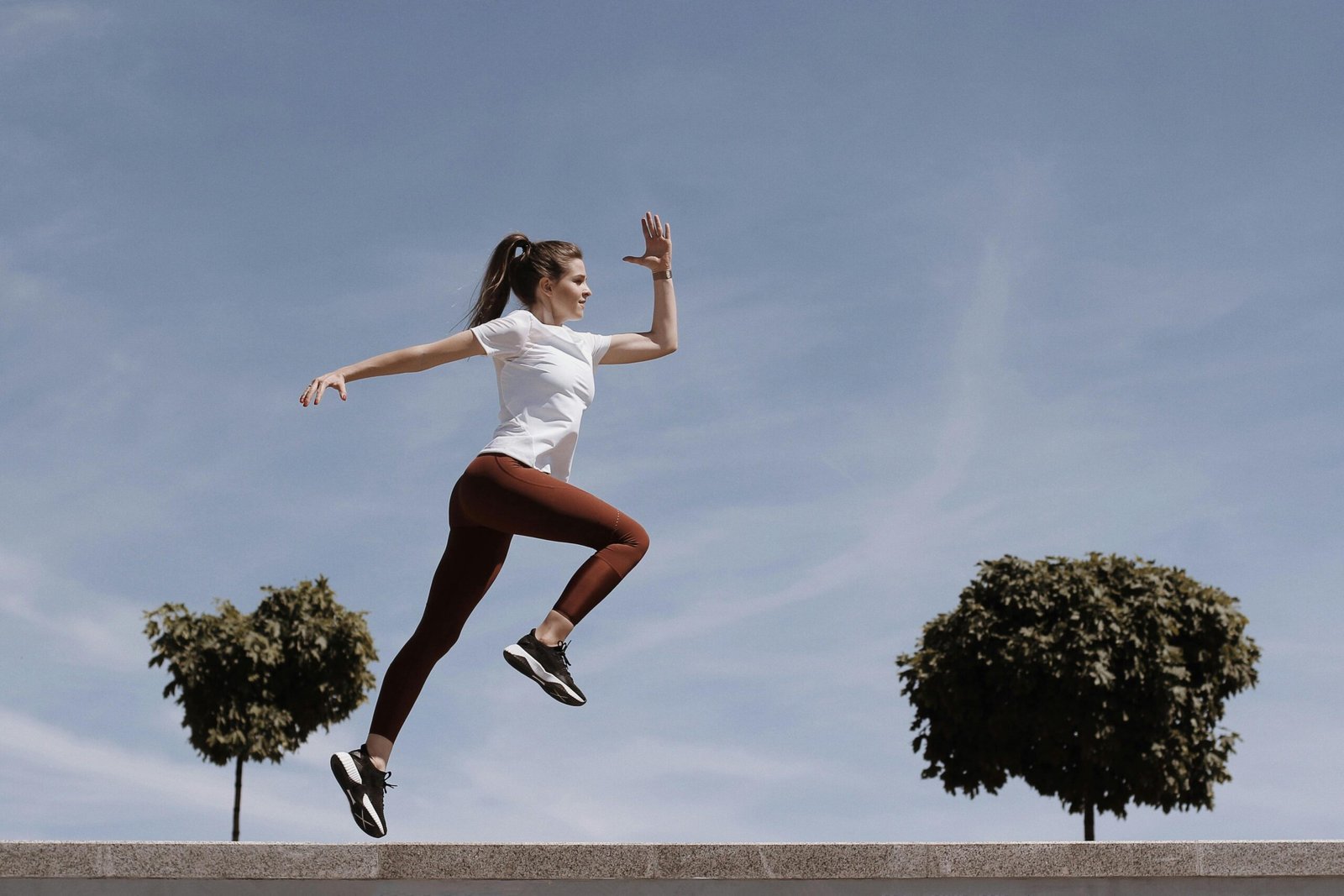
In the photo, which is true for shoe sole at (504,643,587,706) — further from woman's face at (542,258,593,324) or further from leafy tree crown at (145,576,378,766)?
leafy tree crown at (145,576,378,766)

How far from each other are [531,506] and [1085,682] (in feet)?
84.1

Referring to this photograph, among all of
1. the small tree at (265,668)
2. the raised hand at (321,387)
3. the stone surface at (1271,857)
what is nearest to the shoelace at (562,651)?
the raised hand at (321,387)

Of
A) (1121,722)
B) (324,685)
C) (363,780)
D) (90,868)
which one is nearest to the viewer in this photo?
(90,868)

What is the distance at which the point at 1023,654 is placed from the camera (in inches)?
1200

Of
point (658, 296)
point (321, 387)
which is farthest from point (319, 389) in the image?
point (658, 296)

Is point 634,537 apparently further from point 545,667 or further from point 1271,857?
point 1271,857

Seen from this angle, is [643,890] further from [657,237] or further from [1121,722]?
[1121,722]

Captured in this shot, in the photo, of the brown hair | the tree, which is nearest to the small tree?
the tree

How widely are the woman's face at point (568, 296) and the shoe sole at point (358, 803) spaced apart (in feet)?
10.5

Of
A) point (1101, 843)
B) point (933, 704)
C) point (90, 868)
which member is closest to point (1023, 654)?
point (933, 704)

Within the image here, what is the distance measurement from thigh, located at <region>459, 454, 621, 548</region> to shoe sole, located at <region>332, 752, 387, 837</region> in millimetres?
1722

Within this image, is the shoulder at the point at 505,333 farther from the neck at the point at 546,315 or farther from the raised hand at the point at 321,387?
the raised hand at the point at 321,387

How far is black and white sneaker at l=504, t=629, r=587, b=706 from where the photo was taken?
7.11 metres

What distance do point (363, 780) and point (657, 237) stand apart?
4.14m
